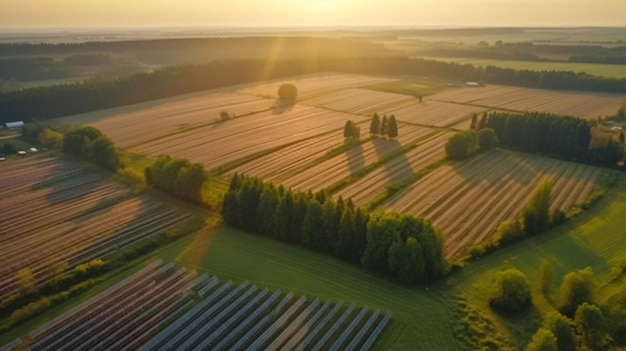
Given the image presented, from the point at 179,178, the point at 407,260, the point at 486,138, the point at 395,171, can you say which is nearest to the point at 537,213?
the point at 407,260

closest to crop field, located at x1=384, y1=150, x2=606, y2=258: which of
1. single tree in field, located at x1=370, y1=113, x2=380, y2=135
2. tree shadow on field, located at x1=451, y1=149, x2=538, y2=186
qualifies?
tree shadow on field, located at x1=451, y1=149, x2=538, y2=186

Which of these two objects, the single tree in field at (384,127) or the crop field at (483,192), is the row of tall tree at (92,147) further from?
the single tree in field at (384,127)

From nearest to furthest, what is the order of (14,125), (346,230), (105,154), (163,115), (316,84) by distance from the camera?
1. (346,230)
2. (105,154)
3. (14,125)
4. (163,115)
5. (316,84)

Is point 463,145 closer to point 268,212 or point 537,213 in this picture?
point 537,213

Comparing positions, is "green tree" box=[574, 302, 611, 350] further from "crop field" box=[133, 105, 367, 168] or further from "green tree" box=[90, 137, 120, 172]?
"green tree" box=[90, 137, 120, 172]

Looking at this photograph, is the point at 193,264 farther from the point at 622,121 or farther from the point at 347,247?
the point at 622,121
